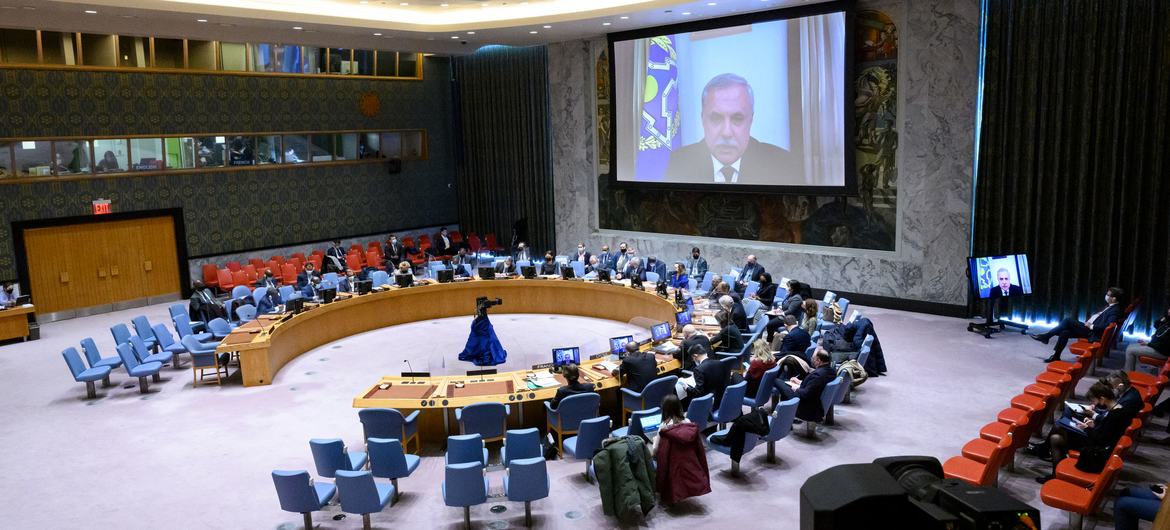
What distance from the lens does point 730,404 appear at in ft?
27.5

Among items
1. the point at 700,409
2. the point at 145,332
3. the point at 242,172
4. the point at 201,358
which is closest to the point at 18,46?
the point at 242,172

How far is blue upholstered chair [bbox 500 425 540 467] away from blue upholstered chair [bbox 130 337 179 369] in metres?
6.99

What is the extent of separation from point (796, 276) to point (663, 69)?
5287 mm

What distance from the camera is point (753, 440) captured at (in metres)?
7.73

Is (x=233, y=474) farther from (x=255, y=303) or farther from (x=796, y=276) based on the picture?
(x=796, y=276)

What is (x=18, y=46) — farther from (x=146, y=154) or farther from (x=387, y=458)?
(x=387, y=458)

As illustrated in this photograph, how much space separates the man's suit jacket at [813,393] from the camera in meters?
8.43

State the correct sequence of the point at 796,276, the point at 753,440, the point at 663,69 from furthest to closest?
the point at 663,69, the point at 796,276, the point at 753,440

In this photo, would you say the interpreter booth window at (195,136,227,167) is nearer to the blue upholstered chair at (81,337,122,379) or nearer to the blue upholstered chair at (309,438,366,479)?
the blue upholstered chair at (81,337,122,379)

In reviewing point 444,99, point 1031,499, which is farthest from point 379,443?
point 444,99

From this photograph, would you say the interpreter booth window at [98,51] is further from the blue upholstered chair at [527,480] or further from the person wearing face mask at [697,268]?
the blue upholstered chair at [527,480]

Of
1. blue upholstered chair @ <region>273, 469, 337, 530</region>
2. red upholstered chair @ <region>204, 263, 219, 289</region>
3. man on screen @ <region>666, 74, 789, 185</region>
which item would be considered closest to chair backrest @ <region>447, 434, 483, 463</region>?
blue upholstered chair @ <region>273, 469, 337, 530</region>

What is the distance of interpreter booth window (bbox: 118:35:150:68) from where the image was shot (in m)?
16.8

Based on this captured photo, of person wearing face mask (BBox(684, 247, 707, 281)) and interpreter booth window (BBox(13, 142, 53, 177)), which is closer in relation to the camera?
person wearing face mask (BBox(684, 247, 707, 281))
